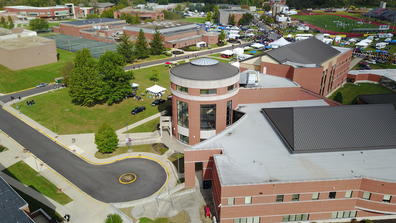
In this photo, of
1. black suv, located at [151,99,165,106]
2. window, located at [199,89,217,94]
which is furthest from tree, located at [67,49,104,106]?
window, located at [199,89,217,94]

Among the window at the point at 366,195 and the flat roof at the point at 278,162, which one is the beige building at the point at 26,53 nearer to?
the flat roof at the point at 278,162

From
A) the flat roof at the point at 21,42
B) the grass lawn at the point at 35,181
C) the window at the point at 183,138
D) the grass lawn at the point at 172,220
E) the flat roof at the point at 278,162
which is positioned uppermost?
the flat roof at the point at 21,42

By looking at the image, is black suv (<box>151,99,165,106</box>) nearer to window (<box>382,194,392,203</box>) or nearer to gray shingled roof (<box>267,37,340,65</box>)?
gray shingled roof (<box>267,37,340,65</box>)

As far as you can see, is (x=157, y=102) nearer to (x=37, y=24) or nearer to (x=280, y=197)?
(x=280, y=197)

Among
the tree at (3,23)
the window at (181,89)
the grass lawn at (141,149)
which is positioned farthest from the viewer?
the tree at (3,23)

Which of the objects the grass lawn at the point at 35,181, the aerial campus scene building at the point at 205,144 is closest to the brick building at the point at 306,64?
the aerial campus scene building at the point at 205,144

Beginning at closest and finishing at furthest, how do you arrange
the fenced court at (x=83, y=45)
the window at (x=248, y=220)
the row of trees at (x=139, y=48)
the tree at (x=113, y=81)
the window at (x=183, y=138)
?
the window at (x=248, y=220), the window at (x=183, y=138), the tree at (x=113, y=81), the row of trees at (x=139, y=48), the fenced court at (x=83, y=45)

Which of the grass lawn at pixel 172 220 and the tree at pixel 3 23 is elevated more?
the tree at pixel 3 23
